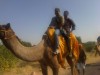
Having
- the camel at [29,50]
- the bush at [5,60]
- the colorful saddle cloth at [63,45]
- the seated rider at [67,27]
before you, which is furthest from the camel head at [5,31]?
the bush at [5,60]

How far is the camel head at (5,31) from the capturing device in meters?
8.34

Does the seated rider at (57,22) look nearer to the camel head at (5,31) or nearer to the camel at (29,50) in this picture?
the camel at (29,50)

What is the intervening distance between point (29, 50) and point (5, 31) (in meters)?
1.19

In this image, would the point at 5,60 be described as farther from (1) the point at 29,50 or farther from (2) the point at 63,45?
(1) the point at 29,50

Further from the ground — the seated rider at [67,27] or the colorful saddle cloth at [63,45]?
the seated rider at [67,27]

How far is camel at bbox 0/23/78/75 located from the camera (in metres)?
8.49

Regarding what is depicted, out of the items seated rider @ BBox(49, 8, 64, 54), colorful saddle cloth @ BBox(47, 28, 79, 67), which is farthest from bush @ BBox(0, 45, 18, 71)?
seated rider @ BBox(49, 8, 64, 54)

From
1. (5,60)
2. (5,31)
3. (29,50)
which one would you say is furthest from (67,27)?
(5,60)

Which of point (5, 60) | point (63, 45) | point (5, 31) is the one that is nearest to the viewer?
point (5, 31)

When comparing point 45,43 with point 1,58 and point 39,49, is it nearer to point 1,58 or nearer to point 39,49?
point 39,49

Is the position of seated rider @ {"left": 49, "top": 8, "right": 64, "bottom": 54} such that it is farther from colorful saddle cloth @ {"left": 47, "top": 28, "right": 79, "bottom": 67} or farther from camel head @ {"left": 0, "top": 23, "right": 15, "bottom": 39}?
camel head @ {"left": 0, "top": 23, "right": 15, "bottom": 39}

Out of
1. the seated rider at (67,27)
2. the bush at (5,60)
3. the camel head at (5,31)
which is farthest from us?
the bush at (5,60)

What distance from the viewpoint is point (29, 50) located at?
9266mm

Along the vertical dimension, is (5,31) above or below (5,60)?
above
